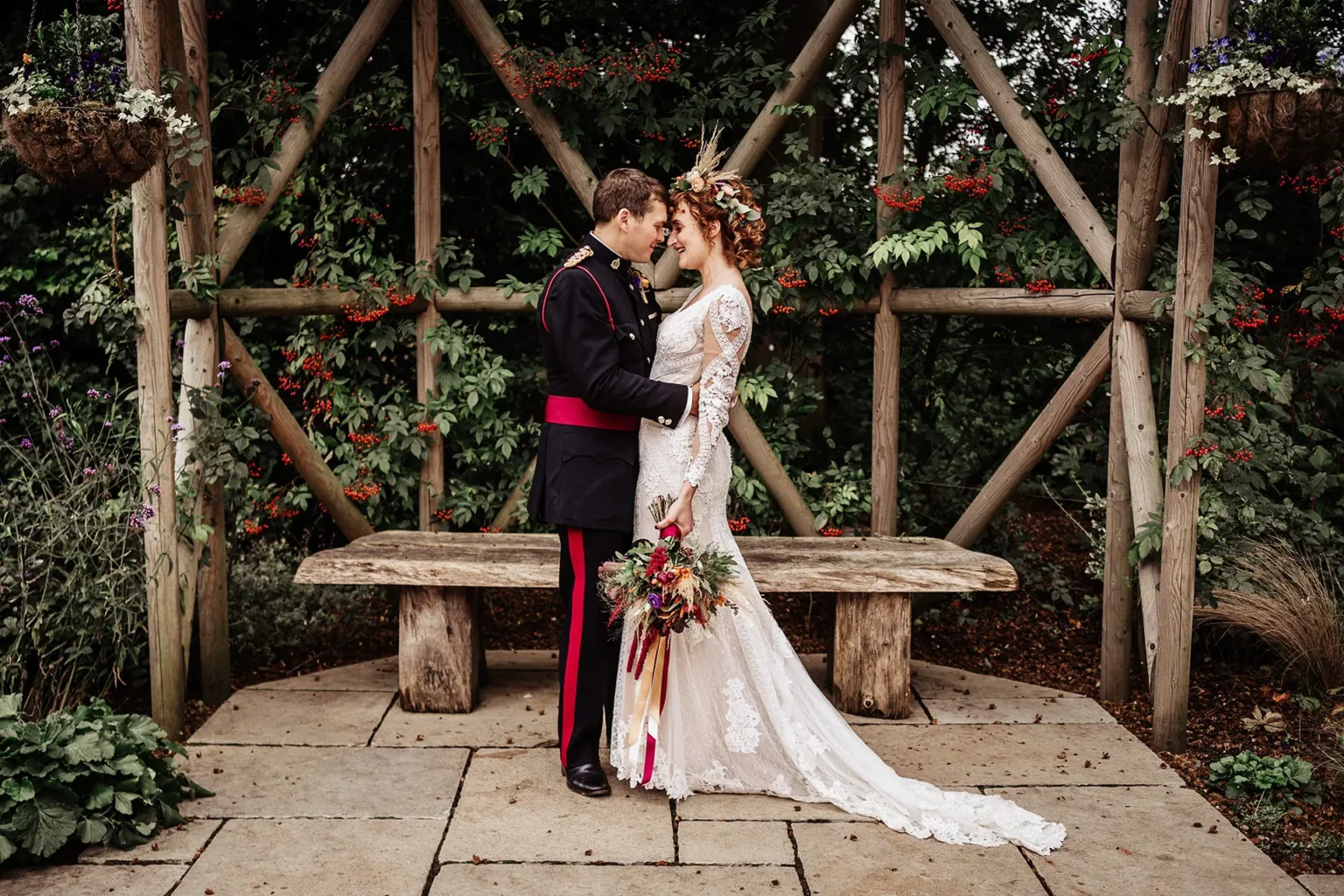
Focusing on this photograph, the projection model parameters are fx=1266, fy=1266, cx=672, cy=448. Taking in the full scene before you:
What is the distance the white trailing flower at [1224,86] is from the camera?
385 cm

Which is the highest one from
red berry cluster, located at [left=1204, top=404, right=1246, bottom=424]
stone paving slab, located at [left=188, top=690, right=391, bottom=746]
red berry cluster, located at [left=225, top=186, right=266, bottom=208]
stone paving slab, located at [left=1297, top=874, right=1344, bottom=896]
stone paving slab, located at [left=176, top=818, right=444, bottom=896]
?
red berry cluster, located at [left=225, top=186, right=266, bottom=208]

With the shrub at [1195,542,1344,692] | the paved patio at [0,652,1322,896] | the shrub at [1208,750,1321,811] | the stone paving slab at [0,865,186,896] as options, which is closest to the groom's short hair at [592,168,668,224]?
the paved patio at [0,652,1322,896]

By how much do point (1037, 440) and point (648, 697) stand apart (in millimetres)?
2372

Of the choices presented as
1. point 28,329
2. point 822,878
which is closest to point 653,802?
point 822,878

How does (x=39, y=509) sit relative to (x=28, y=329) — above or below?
below

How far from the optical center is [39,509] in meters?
4.62

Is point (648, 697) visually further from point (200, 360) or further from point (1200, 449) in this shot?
point (200, 360)

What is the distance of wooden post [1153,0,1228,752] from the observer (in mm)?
4324

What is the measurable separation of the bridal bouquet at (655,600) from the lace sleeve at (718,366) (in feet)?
0.79

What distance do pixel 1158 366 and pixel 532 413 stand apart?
2967mm

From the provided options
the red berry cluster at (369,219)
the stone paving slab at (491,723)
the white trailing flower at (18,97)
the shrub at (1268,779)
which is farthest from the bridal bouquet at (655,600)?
the red berry cluster at (369,219)

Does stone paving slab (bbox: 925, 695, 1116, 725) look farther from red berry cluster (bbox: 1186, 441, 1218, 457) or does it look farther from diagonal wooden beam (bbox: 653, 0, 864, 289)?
diagonal wooden beam (bbox: 653, 0, 864, 289)

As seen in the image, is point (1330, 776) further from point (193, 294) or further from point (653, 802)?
point (193, 294)

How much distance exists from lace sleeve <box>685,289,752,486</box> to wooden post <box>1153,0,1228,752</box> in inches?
63.7
